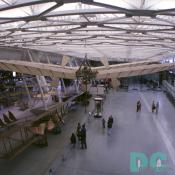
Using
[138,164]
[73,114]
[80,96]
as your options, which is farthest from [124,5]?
[80,96]

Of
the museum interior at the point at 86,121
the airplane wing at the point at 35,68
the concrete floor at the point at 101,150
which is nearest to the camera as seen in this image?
the museum interior at the point at 86,121

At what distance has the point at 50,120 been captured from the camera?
70.8 feet

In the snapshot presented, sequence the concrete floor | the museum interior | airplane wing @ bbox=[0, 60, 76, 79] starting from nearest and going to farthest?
the museum interior → airplane wing @ bbox=[0, 60, 76, 79] → the concrete floor

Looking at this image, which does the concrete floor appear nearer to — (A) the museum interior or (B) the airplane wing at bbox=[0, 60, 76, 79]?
(A) the museum interior

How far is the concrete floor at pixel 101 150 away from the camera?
551 inches

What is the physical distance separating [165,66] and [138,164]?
6516 mm

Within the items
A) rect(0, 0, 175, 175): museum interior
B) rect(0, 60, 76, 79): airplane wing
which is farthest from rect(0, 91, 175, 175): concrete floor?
rect(0, 60, 76, 79): airplane wing

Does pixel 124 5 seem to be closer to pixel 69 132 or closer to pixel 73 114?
pixel 69 132

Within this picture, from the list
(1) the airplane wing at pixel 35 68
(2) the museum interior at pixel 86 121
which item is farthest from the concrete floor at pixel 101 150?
(1) the airplane wing at pixel 35 68

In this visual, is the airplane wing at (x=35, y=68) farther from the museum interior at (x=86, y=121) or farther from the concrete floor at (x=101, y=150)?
the concrete floor at (x=101, y=150)

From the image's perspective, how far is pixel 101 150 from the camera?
1681 cm

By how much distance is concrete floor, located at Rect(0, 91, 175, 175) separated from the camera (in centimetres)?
1399

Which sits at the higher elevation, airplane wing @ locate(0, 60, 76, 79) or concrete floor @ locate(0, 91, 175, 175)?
airplane wing @ locate(0, 60, 76, 79)

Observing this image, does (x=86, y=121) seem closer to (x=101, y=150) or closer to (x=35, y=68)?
(x=101, y=150)
